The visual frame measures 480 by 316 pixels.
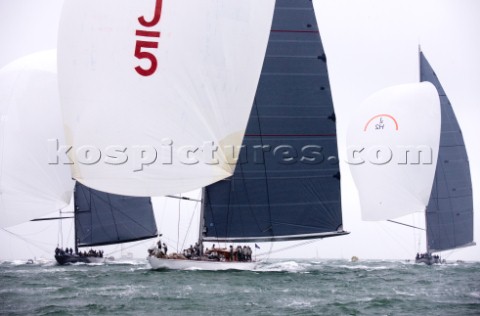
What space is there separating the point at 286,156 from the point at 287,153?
0.14 m

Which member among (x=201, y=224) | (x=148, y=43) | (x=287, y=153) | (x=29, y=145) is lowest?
(x=201, y=224)

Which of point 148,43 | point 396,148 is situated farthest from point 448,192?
point 148,43

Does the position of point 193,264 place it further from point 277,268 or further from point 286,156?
point 277,268

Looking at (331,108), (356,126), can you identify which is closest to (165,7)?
(331,108)

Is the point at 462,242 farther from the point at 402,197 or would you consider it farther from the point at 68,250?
the point at 68,250

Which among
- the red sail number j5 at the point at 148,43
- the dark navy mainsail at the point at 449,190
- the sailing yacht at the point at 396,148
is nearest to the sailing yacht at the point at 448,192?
the dark navy mainsail at the point at 449,190

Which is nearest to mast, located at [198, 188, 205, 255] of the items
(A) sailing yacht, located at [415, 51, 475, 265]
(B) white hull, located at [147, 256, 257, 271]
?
(B) white hull, located at [147, 256, 257, 271]

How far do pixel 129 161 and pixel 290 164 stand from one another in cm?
1515

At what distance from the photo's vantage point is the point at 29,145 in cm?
4266

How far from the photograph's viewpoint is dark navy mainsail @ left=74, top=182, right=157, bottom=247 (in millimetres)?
49812

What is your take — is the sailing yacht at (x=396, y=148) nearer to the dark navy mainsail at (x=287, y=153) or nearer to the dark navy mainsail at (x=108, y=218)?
the dark navy mainsail at (x=287, y=153)

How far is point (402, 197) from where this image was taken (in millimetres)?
48500

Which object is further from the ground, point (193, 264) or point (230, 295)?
point (193, 264)

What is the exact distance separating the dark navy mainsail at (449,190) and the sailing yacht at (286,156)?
1717 centimetres
